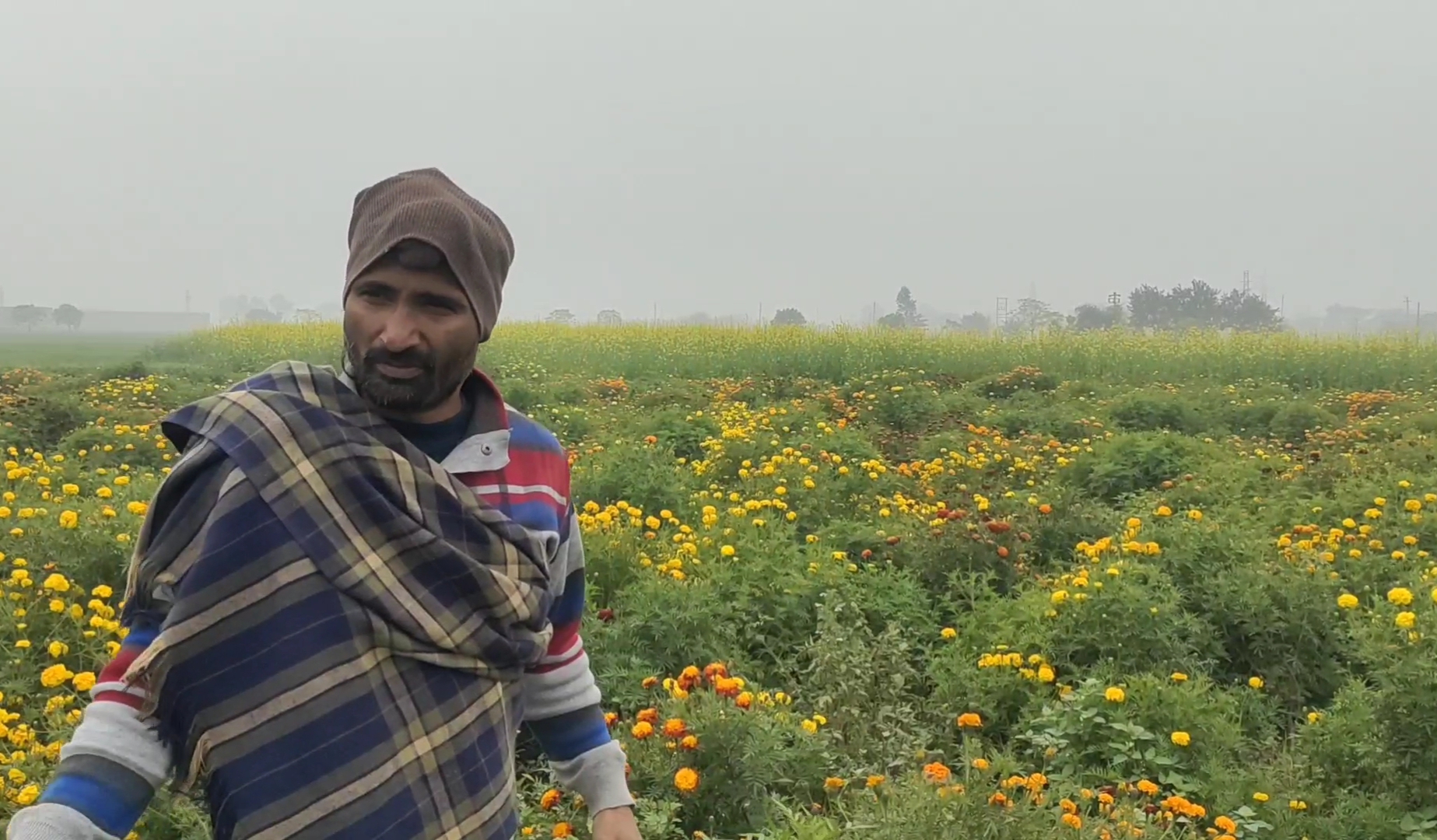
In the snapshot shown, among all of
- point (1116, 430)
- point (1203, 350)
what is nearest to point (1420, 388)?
point (1203, 350)

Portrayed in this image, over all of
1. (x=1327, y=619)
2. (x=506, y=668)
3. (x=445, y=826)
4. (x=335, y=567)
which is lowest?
(x=1327, y=619)

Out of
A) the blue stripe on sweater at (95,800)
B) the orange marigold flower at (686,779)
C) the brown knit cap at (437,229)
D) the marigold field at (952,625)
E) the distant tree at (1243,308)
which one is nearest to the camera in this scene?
the blue stripe on sweater at (95,800)

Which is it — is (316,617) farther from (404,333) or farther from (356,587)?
(404,333)

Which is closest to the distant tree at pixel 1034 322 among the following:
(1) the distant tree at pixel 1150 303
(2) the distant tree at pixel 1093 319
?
(2) the distant tree at pixel 1093 319

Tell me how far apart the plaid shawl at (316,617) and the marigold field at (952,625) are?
0.94 metres

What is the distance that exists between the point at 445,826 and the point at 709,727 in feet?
3.92

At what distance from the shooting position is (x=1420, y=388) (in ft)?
32.6

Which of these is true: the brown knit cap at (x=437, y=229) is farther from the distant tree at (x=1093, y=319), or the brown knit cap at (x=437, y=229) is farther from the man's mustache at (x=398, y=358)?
the distant tree at (x=1093, y=319)

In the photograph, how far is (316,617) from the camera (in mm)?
941

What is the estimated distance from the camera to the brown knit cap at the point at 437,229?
100 cm

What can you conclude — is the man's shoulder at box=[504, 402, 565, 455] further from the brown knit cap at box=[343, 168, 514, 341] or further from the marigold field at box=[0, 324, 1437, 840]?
the marigold field at box=[0, 324, 1437, 840]

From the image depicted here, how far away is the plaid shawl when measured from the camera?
907 mm

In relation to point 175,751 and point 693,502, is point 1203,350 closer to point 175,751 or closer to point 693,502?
point 693,502

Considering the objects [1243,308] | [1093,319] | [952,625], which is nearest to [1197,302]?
[1243,308]
